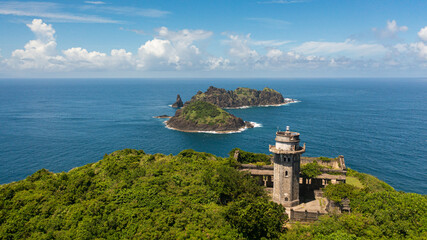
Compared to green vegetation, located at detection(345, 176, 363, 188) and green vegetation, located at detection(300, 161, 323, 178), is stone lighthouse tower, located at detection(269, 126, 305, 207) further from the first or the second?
green vegetation, located at detection(345, 176, 363, 188)

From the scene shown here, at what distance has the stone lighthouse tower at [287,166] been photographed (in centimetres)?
3347

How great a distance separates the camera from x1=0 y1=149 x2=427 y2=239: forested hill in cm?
2631

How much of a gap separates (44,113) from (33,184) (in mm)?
142448

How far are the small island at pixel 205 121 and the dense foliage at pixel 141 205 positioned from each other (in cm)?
8183

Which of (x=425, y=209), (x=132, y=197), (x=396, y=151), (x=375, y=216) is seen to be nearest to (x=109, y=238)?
(x=132, y=197)

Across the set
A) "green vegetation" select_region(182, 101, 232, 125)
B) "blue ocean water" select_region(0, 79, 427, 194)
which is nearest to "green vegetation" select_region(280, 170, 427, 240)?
"blue ocean water" select_region(0, 79, 427, 194)

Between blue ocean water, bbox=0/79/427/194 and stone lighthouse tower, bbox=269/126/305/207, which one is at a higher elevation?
stone lighthouse tower, bbox=269/126/305/207

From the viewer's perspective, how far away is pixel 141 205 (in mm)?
31766

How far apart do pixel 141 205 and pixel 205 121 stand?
99.2m

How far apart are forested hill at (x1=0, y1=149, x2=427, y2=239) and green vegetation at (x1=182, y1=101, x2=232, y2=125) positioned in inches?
3464

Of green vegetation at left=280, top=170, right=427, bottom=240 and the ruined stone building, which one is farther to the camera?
the ruined stone building

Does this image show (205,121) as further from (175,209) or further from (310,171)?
(175,209)

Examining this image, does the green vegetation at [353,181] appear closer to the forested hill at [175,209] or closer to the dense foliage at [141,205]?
the forested hill at [175,209]

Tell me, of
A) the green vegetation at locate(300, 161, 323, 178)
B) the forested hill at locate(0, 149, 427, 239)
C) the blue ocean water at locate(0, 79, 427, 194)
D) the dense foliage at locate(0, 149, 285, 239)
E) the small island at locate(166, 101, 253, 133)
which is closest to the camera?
the forested hill at locate(0, 149, 427, 239)
